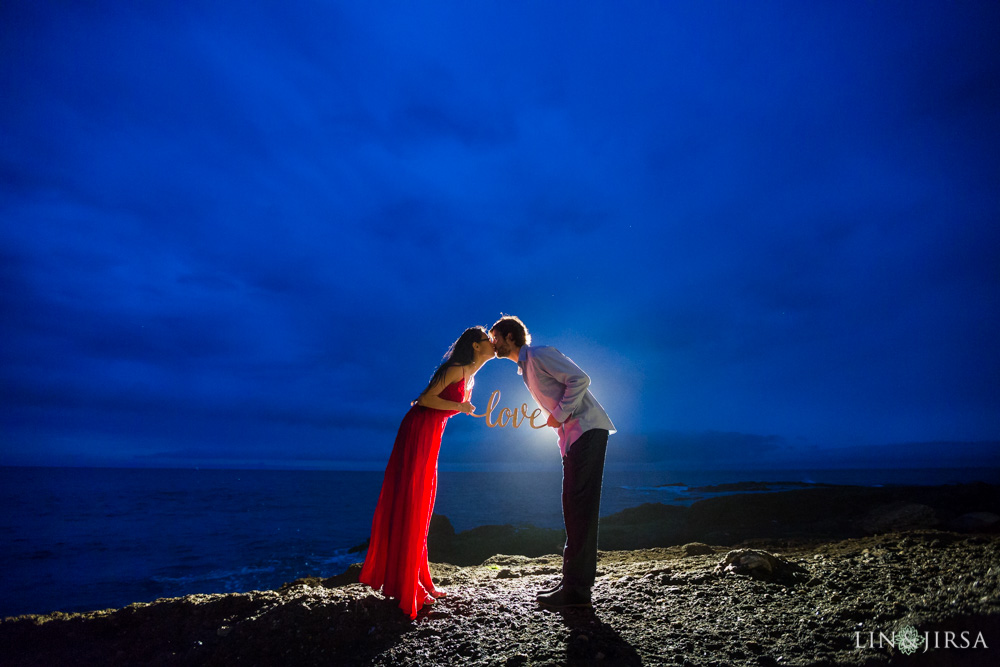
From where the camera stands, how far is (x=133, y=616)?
12.1 feet

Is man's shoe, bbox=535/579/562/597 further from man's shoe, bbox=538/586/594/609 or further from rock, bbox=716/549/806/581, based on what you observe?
rock, bbox=716/549/806/581

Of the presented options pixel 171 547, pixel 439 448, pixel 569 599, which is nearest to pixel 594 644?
pixel 569 599

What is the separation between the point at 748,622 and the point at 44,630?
18.6 ft

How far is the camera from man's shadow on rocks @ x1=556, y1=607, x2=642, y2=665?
283 centimetres

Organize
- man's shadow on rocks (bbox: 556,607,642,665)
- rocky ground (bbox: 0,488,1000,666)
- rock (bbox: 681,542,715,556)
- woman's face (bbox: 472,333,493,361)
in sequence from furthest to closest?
rock (bbox: 681,542,715,556), woman's face (bbox: 472,333,493,361), man's shadow on rocks (bbox: 556,607,642,665), rocky ground (bbox: 0,488,1000,666)

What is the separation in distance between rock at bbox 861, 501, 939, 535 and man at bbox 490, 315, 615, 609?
33.1 ft

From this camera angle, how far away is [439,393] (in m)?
4.18

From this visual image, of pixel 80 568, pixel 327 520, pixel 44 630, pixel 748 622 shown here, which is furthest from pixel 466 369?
pixel 327 520

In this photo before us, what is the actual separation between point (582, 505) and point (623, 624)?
93cm

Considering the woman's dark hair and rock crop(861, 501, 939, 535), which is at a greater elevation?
the woman's dark hair

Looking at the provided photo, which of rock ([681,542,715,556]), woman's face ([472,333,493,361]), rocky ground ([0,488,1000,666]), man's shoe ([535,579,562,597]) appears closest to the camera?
rocky ground ([0,488,1000,666])

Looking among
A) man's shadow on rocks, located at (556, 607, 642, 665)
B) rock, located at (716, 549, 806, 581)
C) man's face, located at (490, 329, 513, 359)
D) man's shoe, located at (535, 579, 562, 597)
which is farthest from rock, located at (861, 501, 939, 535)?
man's face, located at (490, 329, 513, 359)

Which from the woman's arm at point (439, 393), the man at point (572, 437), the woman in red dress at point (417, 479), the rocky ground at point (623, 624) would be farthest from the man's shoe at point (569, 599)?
the woman's arm at point (439, 393)

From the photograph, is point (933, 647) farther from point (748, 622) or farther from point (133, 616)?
point (133, 616)
